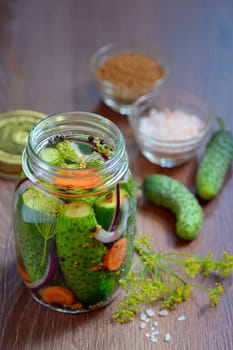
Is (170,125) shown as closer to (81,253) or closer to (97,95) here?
(97,95)

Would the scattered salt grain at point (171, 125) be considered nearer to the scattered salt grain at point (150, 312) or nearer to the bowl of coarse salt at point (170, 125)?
the bowl of coarse salt at point (170, 125)

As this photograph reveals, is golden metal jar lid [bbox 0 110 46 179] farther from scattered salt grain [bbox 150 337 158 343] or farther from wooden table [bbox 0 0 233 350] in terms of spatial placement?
scattered salt grain [bbox 150 337 158 343]

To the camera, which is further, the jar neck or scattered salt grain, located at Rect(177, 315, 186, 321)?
scattered salt grain, located at Rect(177, 315, 186, 321)

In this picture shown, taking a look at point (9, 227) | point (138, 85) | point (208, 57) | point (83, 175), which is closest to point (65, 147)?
point (83, 175)

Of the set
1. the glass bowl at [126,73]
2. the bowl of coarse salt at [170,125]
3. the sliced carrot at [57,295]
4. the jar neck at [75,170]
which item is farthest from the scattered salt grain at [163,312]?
the glass bowl at [126,73]

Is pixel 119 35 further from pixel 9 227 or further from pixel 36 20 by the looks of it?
pixel 9 227

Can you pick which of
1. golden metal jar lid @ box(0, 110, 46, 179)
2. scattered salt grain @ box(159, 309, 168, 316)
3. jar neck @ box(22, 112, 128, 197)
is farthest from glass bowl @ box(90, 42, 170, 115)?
scattered salt grain @ box(159, 309, 168, 316)
